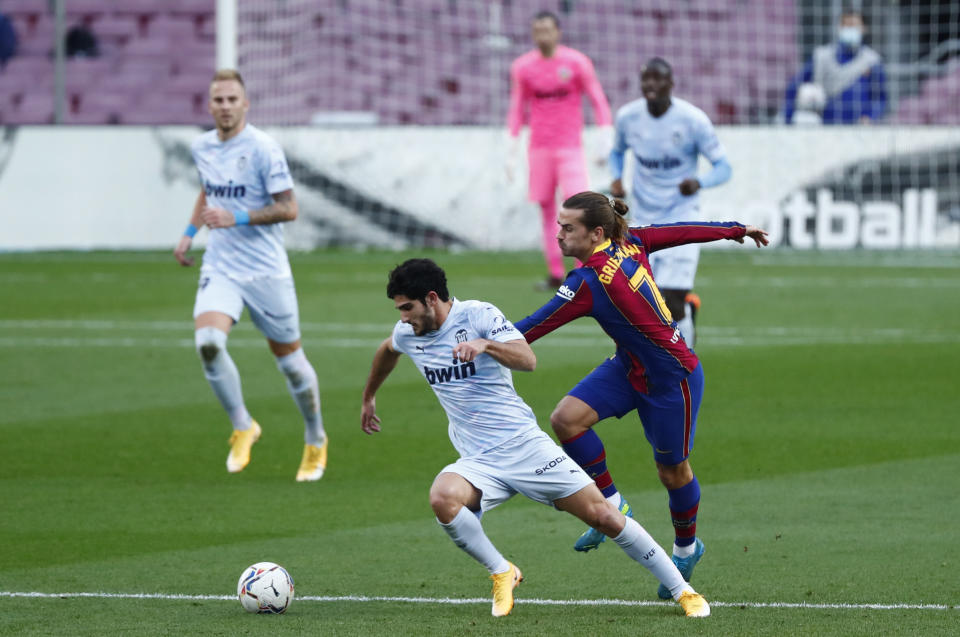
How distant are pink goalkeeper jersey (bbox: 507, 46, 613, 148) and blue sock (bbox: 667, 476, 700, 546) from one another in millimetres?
9863

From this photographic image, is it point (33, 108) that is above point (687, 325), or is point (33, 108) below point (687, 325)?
above

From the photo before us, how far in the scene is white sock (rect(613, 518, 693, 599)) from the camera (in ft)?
18.3

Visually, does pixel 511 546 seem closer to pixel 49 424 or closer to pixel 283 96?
pixel 49 424

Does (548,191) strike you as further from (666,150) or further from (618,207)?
(618,207)

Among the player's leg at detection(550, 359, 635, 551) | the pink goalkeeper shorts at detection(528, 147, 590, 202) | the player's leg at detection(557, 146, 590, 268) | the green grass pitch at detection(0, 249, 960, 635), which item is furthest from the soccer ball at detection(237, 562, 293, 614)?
the player's leg at detection(557, 146, 590, 268)

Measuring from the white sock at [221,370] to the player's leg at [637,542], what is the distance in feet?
11.0

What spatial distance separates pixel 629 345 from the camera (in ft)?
20.3

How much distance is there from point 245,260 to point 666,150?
11.9ft

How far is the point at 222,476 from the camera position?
8.55 meters

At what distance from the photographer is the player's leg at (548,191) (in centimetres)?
1602

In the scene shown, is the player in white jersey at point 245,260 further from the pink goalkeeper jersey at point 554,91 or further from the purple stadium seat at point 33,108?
the purple stadium seat at point 33,108

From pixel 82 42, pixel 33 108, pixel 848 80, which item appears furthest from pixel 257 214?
pixel 82 42

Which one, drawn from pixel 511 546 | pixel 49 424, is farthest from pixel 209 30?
pixel 511 546

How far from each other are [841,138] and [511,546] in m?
14.4
